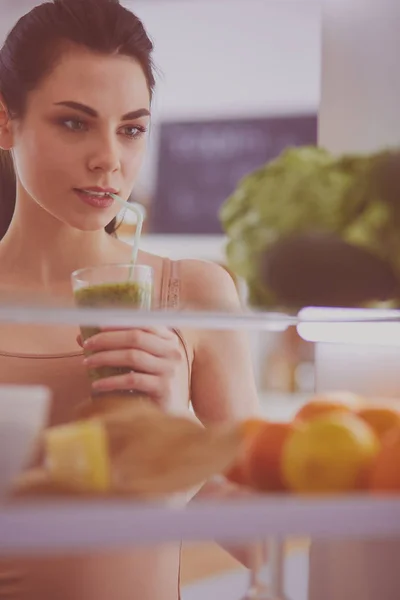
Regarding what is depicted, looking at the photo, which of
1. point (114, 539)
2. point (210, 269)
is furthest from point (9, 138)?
point (114, 539)

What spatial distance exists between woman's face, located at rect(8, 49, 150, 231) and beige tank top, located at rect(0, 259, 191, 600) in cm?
25

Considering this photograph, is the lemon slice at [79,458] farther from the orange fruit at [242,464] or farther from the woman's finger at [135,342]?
the woman's finger at [135,342]

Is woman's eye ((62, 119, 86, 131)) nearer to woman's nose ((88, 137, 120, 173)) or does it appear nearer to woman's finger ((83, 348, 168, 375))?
woman's nose ((88, 137, 120, 173))

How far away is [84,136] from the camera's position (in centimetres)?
96

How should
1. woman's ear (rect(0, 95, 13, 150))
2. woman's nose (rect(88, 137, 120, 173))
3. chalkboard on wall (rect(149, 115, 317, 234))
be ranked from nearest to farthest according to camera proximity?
woman's nose (rect(88, 137, 120, 173)) < woman's ear (rect(0, 95, 13, 150)) < chalkboard on wall (rect(149, 115, 317, 234))

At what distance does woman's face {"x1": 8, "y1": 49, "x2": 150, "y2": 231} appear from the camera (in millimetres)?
933

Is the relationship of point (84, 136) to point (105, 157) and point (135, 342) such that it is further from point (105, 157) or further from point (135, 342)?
point (135, 342)

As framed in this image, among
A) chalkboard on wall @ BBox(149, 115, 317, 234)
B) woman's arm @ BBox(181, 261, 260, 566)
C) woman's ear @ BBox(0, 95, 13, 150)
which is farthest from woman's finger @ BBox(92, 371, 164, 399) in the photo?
chalkboard on wall @ BBox(149, 115, 317, 234)

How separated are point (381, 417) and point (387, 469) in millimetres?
95

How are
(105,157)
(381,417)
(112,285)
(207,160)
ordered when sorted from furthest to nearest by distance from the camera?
(207,160), (105,157), (112,285), (381,417)

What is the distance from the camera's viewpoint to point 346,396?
66cm

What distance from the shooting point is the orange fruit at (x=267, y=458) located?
0.55 meters

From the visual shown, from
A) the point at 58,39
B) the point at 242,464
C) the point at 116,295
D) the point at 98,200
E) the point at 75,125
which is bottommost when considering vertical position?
the point at 242,464

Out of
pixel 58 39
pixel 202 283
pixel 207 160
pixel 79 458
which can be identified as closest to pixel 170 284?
pixel 202 283
